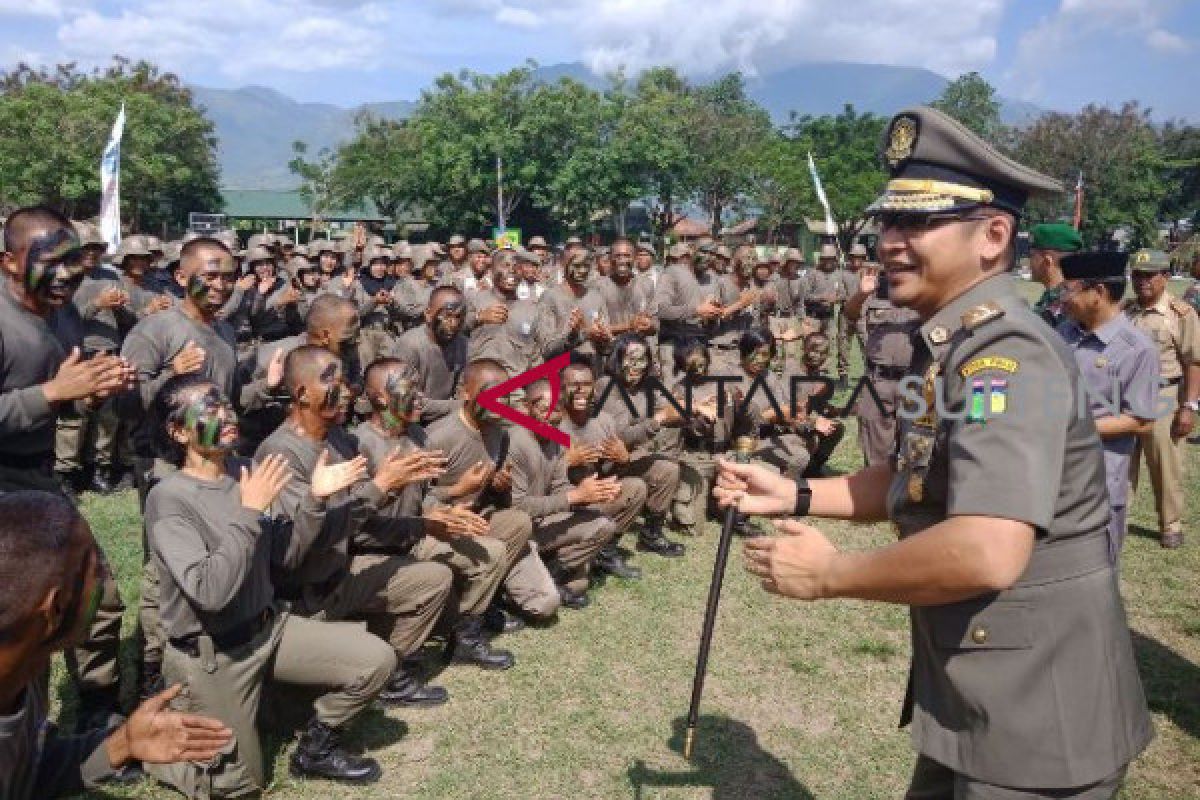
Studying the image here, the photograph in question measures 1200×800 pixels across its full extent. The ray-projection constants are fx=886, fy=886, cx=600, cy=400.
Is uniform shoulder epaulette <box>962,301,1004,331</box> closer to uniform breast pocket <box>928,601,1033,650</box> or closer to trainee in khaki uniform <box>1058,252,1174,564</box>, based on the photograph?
uniform breast pocket <box>928,601,1033,650</box>

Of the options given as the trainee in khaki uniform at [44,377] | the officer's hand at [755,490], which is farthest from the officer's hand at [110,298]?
the officer's hand at [755,490]

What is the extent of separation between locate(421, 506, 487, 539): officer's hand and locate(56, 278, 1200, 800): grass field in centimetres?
92

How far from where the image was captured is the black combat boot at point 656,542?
7.66 m

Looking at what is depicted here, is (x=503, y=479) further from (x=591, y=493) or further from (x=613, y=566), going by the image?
(x=613, y=566)

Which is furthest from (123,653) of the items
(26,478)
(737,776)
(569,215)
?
(569,215)

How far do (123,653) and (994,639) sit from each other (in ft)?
16.9

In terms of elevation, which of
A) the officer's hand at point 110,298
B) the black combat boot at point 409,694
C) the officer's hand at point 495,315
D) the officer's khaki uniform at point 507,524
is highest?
the officer's hand at point 110,298

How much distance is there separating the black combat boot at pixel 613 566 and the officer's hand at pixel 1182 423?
482 cm

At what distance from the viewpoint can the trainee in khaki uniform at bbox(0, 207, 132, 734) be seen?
4062mm

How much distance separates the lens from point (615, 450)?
7.24 m

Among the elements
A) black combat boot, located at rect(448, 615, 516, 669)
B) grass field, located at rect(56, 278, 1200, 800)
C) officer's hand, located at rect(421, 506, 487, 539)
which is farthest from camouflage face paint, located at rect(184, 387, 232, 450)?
black combat boot, located at rect(448, 615, 516, 669)

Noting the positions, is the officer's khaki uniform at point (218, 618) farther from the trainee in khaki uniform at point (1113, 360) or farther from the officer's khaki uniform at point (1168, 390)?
the officer's khaki uniform at point (1168, 390)

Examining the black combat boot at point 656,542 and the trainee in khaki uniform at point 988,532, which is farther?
the black combat boot at point 656,542

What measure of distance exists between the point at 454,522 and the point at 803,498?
9.47 feet
